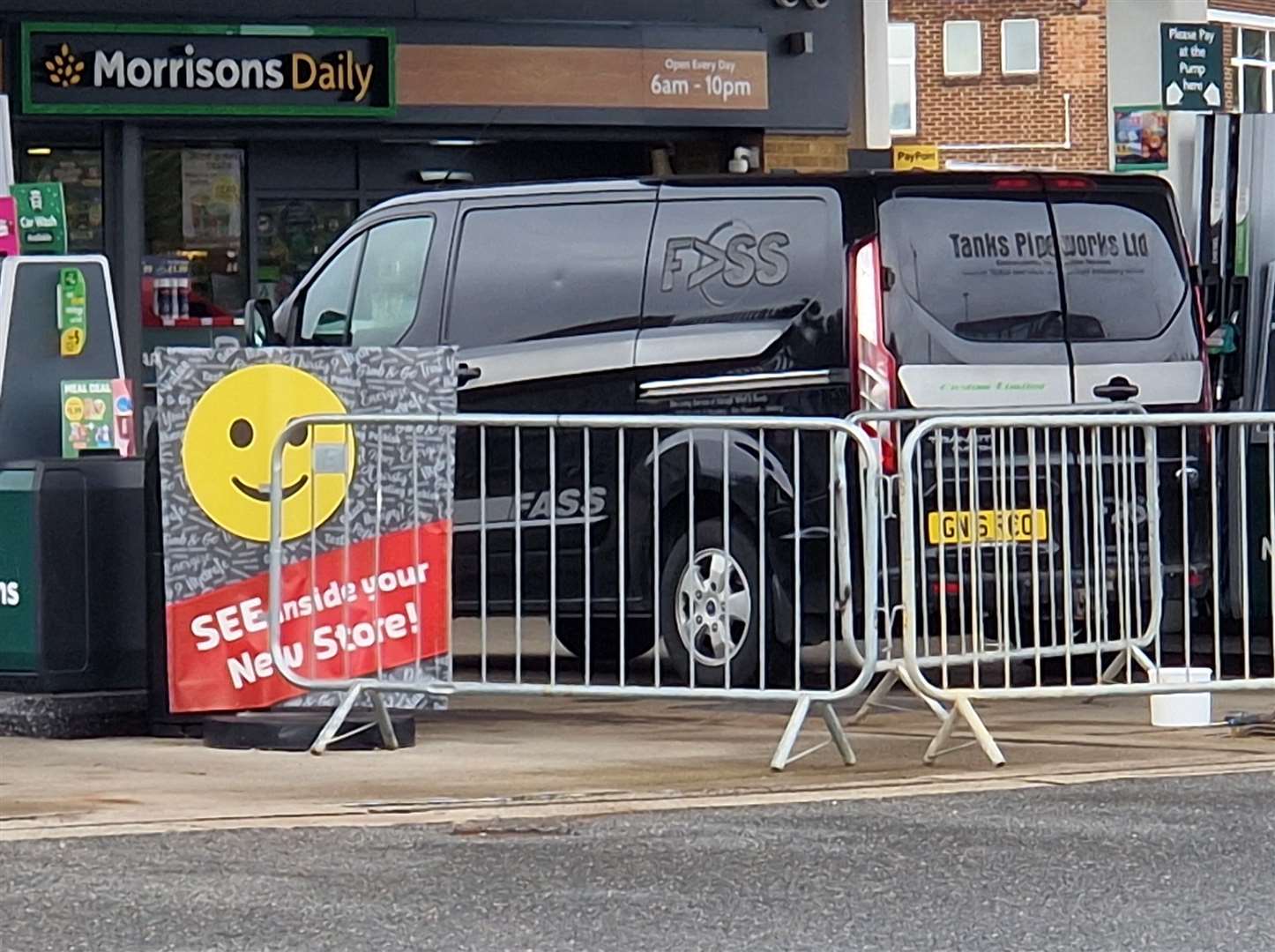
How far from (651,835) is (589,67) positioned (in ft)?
39.1

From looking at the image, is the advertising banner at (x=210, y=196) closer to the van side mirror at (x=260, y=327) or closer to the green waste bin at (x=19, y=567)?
the van side mirror at (x=260, y=327)

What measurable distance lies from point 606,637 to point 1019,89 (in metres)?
30.2

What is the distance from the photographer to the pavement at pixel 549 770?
25.2 ft

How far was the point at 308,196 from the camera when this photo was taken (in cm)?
1858

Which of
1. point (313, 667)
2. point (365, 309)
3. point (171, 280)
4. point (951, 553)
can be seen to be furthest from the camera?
point (171, 280)

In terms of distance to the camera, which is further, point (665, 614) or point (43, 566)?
point (665, 614)

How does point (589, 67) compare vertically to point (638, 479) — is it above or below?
above

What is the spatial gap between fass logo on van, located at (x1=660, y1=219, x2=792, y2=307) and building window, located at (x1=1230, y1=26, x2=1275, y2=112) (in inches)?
1038

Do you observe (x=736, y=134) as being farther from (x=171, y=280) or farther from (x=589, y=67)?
(x=171, y=280)

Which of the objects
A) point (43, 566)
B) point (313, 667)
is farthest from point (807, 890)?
point (43, 566)

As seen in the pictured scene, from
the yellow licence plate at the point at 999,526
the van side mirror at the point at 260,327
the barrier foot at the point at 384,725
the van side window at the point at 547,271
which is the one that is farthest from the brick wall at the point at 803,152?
the barrier foot at the point at 384,725

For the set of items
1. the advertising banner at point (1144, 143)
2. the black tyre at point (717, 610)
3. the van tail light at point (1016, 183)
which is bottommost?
the black tyre at point (717, 610)

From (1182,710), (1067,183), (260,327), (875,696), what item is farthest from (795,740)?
(260,327)

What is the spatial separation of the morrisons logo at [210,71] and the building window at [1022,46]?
2412 centimetres
